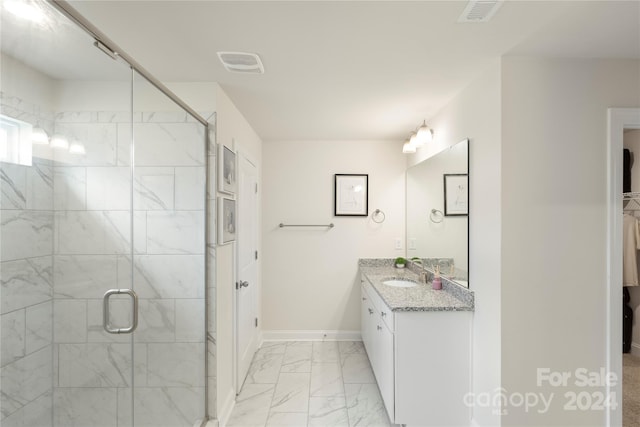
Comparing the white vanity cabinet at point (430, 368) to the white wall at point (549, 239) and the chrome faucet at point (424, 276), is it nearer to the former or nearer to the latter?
the white wall at point (549, 239)

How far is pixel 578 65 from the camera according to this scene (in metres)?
1.84

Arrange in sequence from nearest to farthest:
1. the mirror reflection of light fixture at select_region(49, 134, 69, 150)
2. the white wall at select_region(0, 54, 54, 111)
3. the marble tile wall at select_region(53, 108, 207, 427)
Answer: the white wall at select_region(0, 54, 54, 111), the mirror reflection of light fixture at select_region(49, 134, 69, 150), the marble tile wall at select_region(53, 108, 207, 427)

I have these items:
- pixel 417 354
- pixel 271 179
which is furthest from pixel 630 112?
pixel 271 179

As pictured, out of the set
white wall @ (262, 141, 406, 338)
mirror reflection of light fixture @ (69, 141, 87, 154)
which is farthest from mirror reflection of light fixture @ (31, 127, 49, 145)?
white wall @ (262, 141, 406, 338)

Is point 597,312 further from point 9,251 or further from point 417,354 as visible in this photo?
point 9,251

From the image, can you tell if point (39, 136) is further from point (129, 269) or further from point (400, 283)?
point (400, 283)

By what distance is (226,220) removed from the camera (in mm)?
2299

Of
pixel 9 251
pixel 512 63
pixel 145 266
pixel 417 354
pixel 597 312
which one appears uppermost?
pixel 512 63

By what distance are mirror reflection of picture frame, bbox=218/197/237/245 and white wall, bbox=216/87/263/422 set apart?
68mm

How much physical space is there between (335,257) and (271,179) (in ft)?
3.91

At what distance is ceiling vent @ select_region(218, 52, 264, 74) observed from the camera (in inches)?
69.7

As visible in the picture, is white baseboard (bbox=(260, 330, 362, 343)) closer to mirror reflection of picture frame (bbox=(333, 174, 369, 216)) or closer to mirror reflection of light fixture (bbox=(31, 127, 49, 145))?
mirror reflection of picture frame (bbox=(333, 174, 369, 216))

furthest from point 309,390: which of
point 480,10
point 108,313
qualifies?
point 480,10

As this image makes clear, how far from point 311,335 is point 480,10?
3431mm
